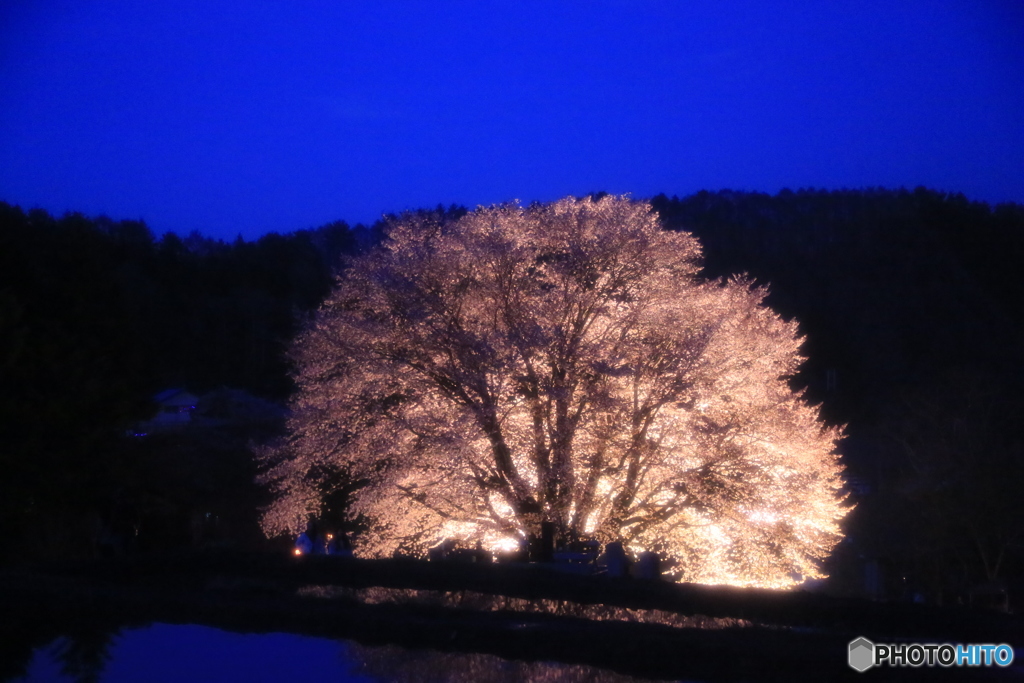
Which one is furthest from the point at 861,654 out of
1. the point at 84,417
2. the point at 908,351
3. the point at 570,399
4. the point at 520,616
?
the point at 908,351

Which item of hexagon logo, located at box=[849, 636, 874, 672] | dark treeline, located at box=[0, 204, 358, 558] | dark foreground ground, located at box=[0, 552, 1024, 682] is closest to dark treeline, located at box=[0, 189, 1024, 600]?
dark treeline, located at box=[0, 204, 358, 558]

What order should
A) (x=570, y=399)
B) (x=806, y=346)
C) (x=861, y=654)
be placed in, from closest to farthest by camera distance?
(x=861, y=654)
(x=570, y=399)
(x=806, y=346)

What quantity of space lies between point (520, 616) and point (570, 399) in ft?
27.1

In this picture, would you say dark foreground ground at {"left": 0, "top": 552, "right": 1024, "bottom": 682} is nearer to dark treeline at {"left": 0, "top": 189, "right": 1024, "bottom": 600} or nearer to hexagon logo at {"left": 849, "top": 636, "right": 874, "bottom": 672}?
hexagon logo at {"left": 849, "top": 636, "right": 874, "bottom": 672}

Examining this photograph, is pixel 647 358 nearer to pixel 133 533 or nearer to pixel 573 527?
pixel 573 527

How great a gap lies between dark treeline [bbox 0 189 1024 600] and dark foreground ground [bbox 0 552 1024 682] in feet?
31.6

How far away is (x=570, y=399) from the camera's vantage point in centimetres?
1889

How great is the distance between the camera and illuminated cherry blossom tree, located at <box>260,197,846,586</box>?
Answer: 19047 millimetres

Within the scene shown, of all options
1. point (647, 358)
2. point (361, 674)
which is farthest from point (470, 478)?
point (361, 674)

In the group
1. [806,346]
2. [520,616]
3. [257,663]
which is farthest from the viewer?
[806,346]

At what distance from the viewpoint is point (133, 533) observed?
2506 cm

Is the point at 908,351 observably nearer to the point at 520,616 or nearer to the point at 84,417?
the point at 84,417

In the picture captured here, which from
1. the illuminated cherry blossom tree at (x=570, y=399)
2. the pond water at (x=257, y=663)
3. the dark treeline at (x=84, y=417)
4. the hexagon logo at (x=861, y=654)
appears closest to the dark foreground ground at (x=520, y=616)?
the hexagon logo at (x=861, y=654)

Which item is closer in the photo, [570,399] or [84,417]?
[570,399]
